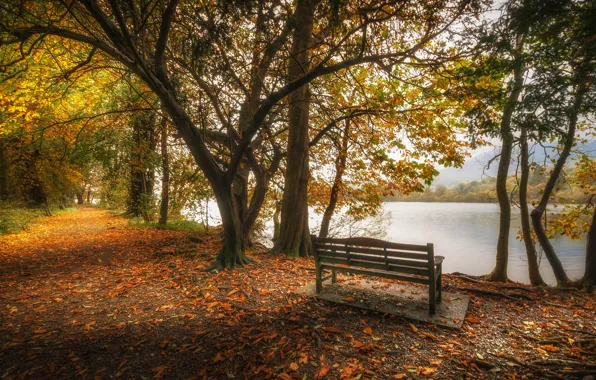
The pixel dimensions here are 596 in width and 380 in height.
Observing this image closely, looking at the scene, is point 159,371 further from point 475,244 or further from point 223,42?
point 475,244

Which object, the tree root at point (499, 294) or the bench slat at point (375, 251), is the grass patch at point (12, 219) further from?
the tree root at point (499, 294)

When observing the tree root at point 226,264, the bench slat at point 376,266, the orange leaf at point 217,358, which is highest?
the bench slat at point 376,266

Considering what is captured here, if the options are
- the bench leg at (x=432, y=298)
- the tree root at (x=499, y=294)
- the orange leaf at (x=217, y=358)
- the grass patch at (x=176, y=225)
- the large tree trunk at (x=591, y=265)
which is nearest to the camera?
the orange leaf at (x=217, y=358)

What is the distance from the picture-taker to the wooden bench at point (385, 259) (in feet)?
12.2

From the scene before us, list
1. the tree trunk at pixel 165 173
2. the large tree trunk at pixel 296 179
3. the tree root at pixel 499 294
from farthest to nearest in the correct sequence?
the tree trunk at pixel 165 173 → the large tree trunk at pixel 296 179 → the tree root at pixel 499 294

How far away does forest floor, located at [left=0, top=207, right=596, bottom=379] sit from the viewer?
2689 millimetres

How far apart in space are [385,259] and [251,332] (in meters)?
2.07

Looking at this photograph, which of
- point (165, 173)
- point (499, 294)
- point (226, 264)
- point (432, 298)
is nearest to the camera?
point (432, 298)

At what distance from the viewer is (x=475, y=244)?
25094 millimetres

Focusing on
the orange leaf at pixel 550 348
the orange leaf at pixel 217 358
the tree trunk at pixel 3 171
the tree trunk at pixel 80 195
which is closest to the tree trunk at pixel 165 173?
the tree trunk at pixel 3 171

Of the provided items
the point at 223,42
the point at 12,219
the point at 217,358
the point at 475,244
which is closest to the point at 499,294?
the point at 217,358

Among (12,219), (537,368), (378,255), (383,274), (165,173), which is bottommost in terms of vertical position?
(537,368)

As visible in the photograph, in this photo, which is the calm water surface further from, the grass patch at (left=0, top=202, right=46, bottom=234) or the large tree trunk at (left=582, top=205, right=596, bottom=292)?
the grass patch at (left=0, top=202, right=46, bottom=234)

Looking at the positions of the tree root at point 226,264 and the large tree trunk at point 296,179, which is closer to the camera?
the tree root at point 226,264
